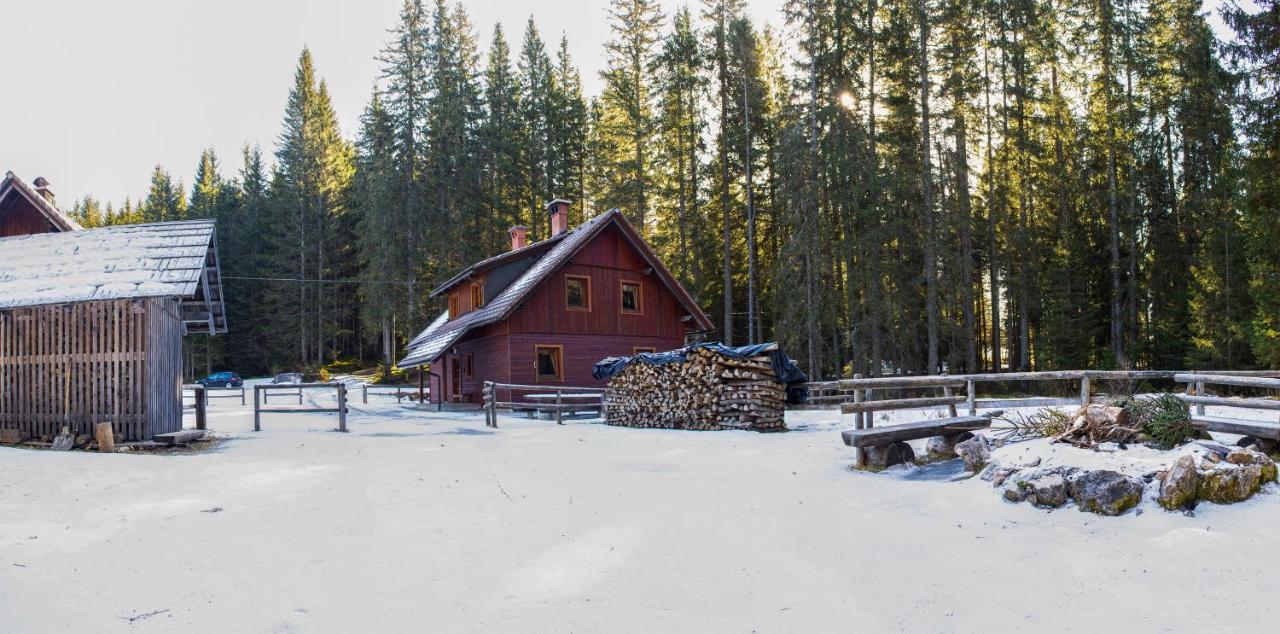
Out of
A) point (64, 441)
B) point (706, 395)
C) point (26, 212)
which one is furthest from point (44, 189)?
point (706, 395)

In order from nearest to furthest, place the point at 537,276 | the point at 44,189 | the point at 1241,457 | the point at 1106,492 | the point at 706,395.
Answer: the point at 1106,492 < the point at 1241,457 < the point at 706,395 < the point at 44,189 < the point at 537,276

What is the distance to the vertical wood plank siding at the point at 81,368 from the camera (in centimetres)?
1209

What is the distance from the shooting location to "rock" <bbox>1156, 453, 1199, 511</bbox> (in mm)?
6145

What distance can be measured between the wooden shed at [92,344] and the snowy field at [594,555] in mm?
2890

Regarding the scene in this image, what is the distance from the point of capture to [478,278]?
27.6m

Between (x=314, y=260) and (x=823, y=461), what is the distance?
53425mm

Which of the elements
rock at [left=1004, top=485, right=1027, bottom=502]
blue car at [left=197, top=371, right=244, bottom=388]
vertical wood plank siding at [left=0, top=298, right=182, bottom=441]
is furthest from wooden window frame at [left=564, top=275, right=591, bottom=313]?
blue car at [left=197, top=371, right=244, bottom=388]

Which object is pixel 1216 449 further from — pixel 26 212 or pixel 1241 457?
pixel 26 212

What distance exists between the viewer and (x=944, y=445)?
9789 millimetres

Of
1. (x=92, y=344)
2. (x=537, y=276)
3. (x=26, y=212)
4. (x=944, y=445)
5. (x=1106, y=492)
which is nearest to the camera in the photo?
(x=1106, y=492)

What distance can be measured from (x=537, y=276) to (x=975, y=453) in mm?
17868

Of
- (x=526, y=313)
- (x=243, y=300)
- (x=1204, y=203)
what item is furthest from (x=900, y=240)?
(x=243, y=300)

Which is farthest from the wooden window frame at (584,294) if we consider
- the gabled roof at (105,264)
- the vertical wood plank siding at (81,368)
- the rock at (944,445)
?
Answer: the rock at (944,445)

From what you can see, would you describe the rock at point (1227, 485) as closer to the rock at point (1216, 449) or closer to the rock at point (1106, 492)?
the rock at point (1106, 492)
